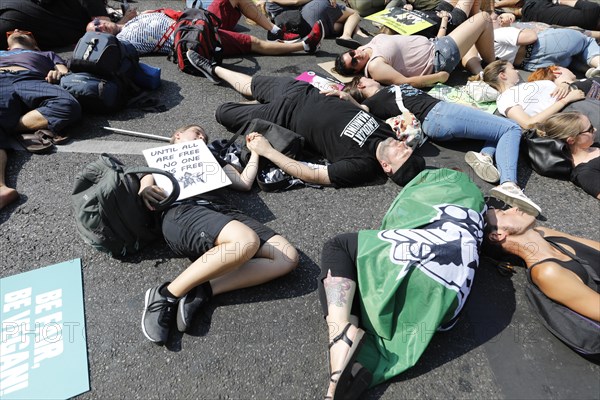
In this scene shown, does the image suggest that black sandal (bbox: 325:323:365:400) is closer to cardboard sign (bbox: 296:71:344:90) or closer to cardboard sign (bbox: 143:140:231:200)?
cardboard sign (bbox: 143:140:231:200)

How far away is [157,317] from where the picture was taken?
1.91 metres

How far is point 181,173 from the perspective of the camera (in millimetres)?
2385

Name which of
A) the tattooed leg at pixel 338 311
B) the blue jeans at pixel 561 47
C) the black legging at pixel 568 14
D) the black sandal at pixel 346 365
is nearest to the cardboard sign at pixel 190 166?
the tattooed leg at pixel 338 311

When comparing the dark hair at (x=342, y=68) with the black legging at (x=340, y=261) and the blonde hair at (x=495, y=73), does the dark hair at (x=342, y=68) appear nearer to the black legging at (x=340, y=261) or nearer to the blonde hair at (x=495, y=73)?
the blonde hair at (x=495, y=73)

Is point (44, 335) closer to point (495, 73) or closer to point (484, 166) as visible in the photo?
point (484, 166)

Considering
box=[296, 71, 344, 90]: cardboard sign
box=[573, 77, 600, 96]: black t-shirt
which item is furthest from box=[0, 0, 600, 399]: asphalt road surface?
box=[296, 71, 344, 90]: cardboard sign

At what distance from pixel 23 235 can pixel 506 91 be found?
384 centimetres

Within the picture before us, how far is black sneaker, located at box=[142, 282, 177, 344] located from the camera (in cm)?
189

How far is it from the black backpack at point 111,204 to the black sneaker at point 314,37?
3075 mm

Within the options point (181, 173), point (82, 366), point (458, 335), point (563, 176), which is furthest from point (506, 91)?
point (82, 366)

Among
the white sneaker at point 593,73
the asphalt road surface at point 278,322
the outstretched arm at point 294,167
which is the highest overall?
the white sneaker at point 593,73

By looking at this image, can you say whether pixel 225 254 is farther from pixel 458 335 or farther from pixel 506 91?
pixel 506 91

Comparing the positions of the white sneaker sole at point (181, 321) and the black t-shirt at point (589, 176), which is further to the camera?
the black t-shirt at point (589, 176)

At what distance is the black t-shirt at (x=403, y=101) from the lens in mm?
3172
